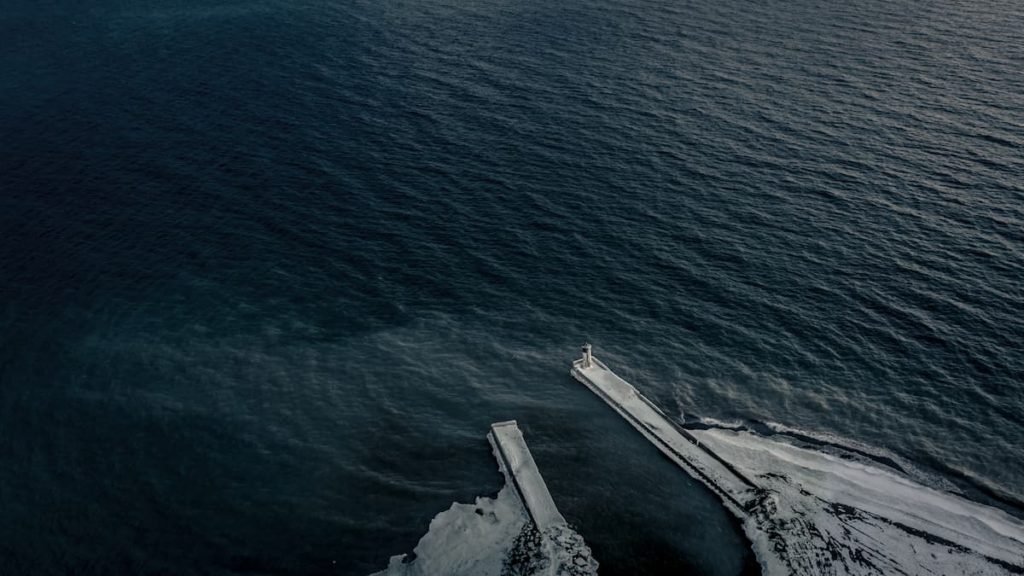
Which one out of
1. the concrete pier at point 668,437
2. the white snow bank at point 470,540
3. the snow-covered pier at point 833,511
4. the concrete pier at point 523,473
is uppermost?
the snow-covered pier at point 833,511

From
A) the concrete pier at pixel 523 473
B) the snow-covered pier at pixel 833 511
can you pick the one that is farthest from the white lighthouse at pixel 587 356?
the concrete pier at pixel 523 473

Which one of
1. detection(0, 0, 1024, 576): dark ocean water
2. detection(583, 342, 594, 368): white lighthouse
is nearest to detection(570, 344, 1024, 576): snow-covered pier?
detection(0, 0, 1024, 576): dark ocean water

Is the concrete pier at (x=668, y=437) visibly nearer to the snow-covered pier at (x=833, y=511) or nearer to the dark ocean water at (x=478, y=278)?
the snow-covered pier at (x=833, y=511)

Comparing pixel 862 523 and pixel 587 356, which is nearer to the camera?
pixel 862 523

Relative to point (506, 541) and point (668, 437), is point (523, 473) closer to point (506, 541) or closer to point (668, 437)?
point (506, 541)

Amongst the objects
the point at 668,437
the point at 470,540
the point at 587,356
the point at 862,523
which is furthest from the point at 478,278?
the point at 862,523
